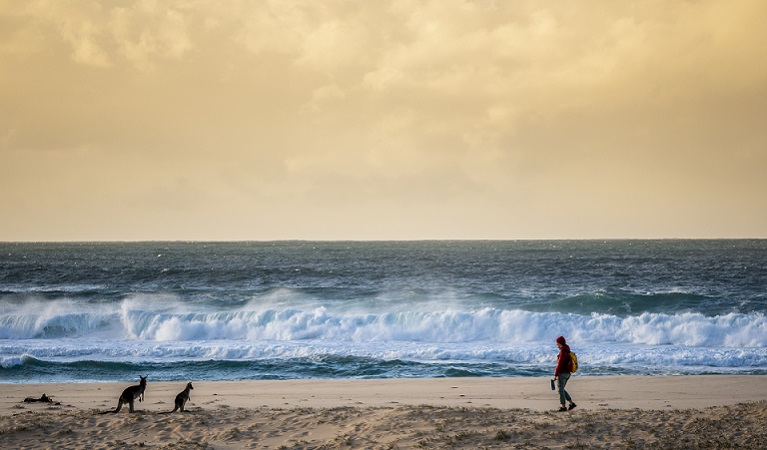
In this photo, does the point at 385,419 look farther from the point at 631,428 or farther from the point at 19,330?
the point at 19,330

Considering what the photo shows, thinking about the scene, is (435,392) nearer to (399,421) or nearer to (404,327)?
(399,421)

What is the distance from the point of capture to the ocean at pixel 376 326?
69.9 feet

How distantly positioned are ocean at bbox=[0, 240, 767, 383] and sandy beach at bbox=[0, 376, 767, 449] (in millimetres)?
4334

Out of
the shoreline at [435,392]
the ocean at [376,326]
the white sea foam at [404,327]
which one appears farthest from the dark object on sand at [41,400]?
the white sea foam at [404,327]

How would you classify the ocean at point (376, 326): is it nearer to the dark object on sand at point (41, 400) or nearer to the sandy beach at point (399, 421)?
the sandy beach at point (399, 421)

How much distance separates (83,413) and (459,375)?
11112mm

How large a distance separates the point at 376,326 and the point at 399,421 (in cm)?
1869

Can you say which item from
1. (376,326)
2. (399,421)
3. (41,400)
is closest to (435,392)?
(399,421)

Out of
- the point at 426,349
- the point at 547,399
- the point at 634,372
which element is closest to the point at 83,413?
the point at 547,399

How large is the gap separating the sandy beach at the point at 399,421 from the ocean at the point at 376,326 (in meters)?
4.33

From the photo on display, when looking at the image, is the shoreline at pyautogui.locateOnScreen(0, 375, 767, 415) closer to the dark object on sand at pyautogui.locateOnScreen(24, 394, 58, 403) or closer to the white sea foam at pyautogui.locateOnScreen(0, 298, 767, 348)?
the dark object on sand at pyautogui.locateOnScreen(24, 394, 58, 403)

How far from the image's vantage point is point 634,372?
65.2 ft

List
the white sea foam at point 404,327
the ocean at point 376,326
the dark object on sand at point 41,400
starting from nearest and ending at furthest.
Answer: the dark object on sand at point 41,400 < the ocean at point 376,326 < the white sea foam at point 404,327

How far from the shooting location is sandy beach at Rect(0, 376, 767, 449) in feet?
34.3
